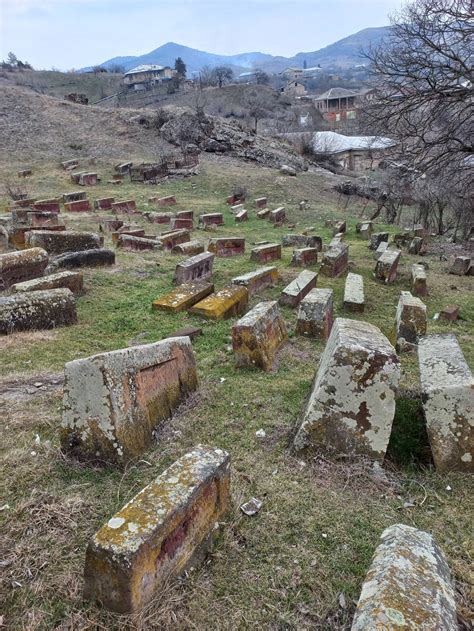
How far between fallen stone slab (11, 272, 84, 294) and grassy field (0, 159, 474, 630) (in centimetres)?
111

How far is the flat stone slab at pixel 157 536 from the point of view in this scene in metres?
2.06

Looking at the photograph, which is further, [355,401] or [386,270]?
[386,270]

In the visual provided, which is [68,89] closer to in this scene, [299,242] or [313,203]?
[313,203]

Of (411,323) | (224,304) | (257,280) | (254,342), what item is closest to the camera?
(254,342)

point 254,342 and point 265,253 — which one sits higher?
point 254,342

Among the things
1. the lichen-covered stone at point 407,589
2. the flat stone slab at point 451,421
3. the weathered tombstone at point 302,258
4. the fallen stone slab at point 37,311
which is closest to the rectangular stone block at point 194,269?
the weathered tombstone at point 302,258

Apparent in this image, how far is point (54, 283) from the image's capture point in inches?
261

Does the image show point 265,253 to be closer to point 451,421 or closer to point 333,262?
point 333,262

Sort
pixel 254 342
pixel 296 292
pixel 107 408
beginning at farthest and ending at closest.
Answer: pixel 296 292 < pixel 254 342 < pixel 107 408

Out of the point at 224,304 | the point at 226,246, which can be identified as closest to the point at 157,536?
the point at 224,304

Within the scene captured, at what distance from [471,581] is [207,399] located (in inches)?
98.4

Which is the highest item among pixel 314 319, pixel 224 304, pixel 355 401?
pixel 355 401

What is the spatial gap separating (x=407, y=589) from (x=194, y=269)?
22.4 feet

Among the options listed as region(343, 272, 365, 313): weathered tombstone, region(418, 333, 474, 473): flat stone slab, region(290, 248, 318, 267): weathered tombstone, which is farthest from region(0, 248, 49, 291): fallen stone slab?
region(418, 333, 474, 473): flat stone slab
